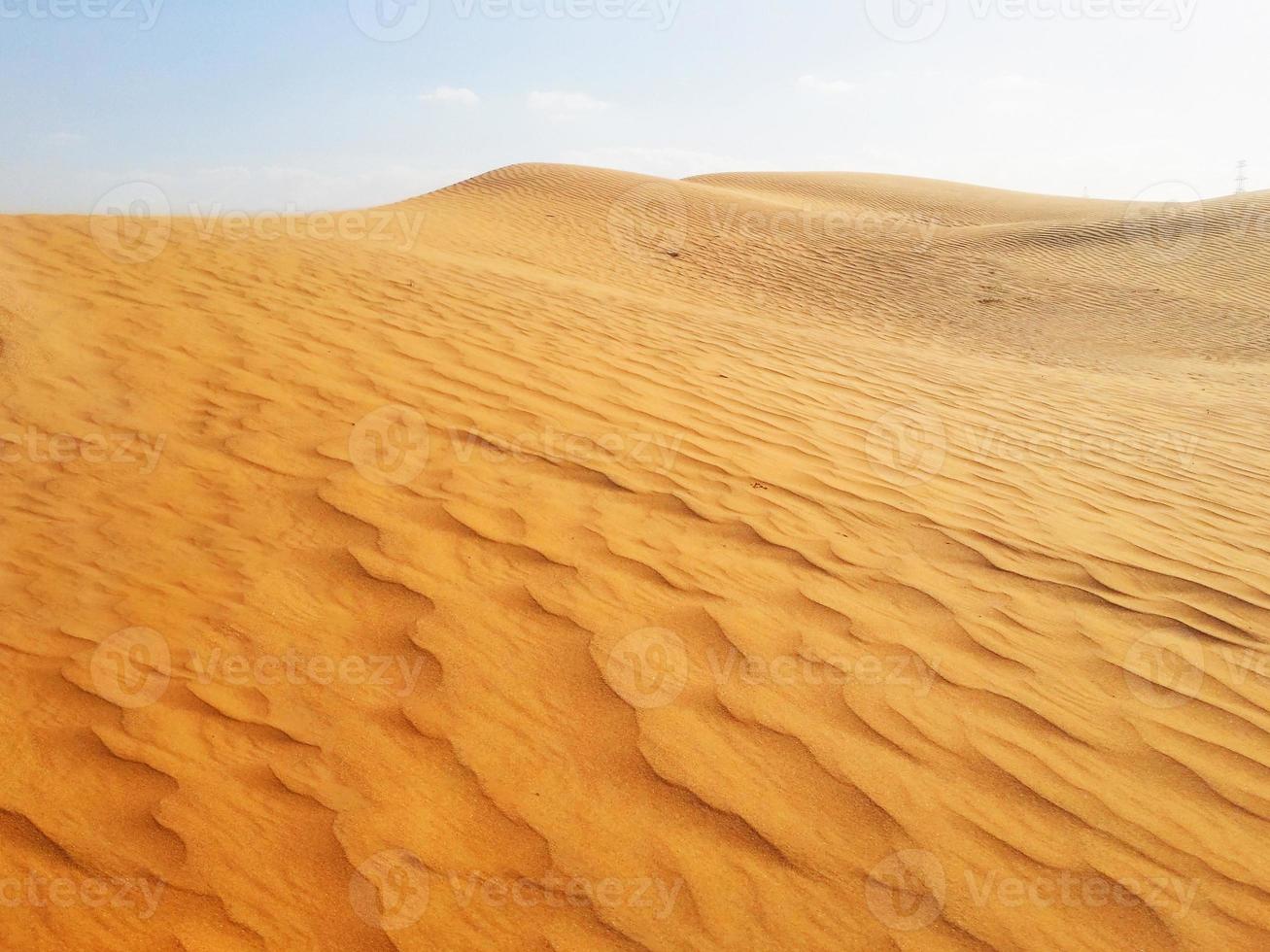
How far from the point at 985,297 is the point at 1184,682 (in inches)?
492

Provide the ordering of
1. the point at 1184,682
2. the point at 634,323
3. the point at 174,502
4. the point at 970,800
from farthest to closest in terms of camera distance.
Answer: the point at 634,323
the point at 174,502
the point at 1184,682
the point at 970,800

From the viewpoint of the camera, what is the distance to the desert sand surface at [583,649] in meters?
1.73

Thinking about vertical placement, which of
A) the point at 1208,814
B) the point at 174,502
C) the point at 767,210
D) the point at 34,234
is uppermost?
the point at 767,210

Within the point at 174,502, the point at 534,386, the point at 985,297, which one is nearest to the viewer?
the point at 174,502

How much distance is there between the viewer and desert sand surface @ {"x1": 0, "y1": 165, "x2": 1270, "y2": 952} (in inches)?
68.0

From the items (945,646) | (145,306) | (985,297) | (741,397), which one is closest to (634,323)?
(741,397)

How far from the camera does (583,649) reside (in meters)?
2.43

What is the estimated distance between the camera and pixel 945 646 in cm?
262

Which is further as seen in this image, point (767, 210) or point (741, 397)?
point (767, 210)

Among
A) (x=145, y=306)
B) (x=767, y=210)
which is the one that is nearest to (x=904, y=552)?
(x=145, y=306)

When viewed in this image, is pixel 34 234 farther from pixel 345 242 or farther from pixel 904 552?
pixel 904 552

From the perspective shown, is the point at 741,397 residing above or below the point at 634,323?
below

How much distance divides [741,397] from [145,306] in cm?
392

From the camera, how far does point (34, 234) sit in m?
7.05
